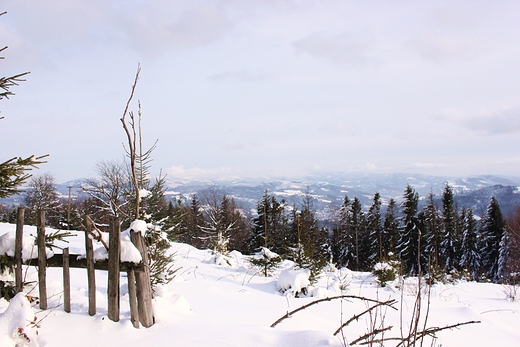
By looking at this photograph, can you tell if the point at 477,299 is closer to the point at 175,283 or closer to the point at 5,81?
the point at 175,283

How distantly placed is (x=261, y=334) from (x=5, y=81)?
11.2ft

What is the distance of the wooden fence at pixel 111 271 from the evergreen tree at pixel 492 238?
37.2m

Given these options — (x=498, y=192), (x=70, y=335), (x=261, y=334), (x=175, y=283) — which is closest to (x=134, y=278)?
(x=70, y=335)

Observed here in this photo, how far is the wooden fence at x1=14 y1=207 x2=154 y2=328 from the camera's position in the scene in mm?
3180

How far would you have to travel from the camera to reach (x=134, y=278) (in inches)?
129

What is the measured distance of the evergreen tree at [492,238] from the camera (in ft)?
104

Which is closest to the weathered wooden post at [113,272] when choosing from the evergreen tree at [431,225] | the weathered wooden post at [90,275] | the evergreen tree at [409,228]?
the weathered wooden post at [90,275]

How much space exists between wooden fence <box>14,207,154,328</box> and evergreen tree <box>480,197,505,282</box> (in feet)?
122

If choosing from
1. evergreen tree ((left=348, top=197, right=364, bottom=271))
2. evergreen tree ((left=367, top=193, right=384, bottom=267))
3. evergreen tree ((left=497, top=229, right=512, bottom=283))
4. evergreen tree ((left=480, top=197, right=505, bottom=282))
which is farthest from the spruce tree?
evergreen tree ((left=497, top=229, right=512, bottom=283))

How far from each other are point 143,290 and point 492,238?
3874 centimetres

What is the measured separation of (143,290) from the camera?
10.6ft

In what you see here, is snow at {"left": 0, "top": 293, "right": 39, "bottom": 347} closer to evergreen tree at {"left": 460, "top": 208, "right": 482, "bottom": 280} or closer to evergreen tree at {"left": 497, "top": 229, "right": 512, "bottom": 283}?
evergreen tree at {"left": 497, "top": 229, "right": 512, "bottom": 283}

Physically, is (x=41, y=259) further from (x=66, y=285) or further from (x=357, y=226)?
(x=357, y=226)

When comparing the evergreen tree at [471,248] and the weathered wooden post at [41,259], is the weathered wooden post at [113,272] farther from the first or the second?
Answer: the evergreen tree at [471,248]
